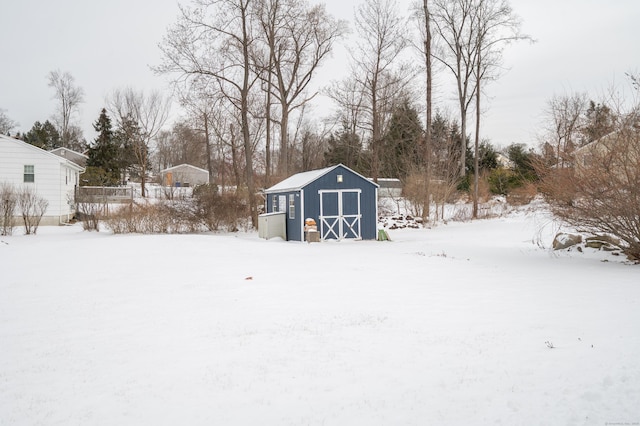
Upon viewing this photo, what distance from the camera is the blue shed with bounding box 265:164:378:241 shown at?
17.6 metres

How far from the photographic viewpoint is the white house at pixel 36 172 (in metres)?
24.5

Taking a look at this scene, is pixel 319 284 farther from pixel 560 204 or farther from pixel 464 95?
pixel 464 95

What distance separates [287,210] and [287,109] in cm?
864

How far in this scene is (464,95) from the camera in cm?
2978

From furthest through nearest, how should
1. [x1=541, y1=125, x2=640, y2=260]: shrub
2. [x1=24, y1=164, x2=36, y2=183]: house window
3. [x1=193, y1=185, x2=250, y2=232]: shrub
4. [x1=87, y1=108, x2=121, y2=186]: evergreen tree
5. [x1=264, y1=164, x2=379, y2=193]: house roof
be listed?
[x1=87, y1=108, x2=121, y2=186]: evergreen tree
[x1=24, y1=164, x2=36, y2=183]: house window
[x1=193, y1=185, x2=250, y2=232]: shrub
[x1=264, y1=164, x2=379, y2=193]: house roof
[x1=541, y1=125, x2=640, y2=260]: shrub

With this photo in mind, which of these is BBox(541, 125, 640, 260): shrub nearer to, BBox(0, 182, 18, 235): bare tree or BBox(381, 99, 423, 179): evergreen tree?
BBox(0, 182, 18, 235): bare tree

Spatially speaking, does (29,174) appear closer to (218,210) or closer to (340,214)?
(218,210)

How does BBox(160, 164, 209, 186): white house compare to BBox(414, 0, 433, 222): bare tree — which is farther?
BBox(160, 164, 209, 186): white house

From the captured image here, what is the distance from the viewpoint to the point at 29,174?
24969 millimetres

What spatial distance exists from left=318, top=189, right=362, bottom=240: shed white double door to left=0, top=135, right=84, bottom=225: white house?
16135 millimetres

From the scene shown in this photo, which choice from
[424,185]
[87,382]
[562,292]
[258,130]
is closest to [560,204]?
[562,292]

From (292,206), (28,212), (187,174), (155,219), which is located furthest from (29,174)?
(187,174)

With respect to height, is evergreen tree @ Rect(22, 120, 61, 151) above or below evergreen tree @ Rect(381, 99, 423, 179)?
above

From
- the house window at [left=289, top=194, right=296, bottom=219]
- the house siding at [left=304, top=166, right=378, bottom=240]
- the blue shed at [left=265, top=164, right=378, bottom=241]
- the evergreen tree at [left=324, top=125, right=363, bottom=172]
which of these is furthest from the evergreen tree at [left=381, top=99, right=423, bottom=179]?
the house window at [left=289, top=194, right=296, bottom=219]
